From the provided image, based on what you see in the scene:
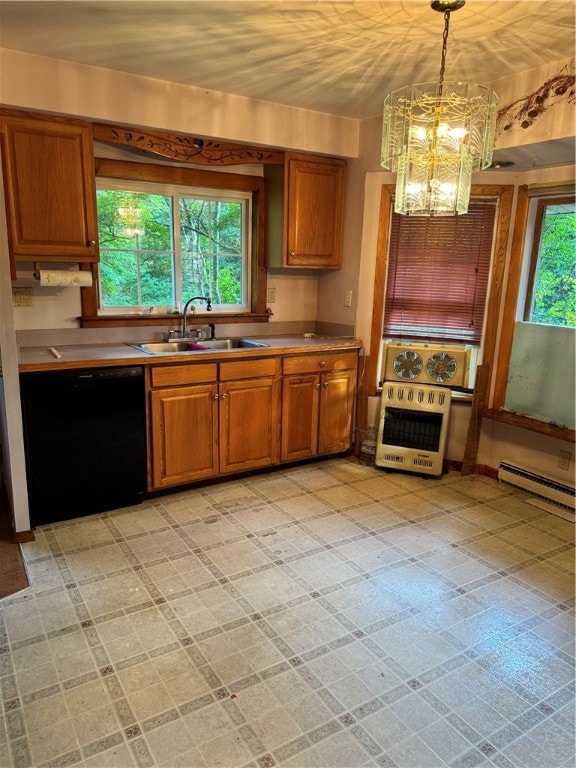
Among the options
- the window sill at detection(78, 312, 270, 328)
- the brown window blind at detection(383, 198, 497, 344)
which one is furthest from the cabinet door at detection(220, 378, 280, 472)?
the brown window blind at detection(383, 198, 497, 344)

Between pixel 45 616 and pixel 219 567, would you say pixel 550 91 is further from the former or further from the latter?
pixel 45 616

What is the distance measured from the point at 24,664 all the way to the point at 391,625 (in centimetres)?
142

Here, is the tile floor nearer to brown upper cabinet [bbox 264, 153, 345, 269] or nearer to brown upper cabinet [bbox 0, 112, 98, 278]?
brown upper cabinet [bbox 0, 112, 98, 278]

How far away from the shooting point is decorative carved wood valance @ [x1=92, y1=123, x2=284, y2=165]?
3.02 meters

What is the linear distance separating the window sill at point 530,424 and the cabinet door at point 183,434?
74.0 inches

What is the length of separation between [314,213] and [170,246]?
1.08 m

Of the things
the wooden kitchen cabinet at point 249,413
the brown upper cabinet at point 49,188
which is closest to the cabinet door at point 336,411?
the wooden kitchen cabinet at point 249,413

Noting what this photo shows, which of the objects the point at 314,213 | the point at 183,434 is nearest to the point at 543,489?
the point at 183,434

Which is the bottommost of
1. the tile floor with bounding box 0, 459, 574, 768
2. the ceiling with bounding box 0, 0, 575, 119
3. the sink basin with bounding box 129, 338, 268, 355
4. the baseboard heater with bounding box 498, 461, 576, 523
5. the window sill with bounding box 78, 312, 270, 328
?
the tile floor with bounding box 0, 459, 574, 768

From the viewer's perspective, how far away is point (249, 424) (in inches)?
138

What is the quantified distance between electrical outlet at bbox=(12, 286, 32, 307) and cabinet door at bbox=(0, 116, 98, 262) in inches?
14.1

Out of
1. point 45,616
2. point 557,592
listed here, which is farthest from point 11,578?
point 557,592

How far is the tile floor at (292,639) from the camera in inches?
64.1

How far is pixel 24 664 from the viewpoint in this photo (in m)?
1.90
